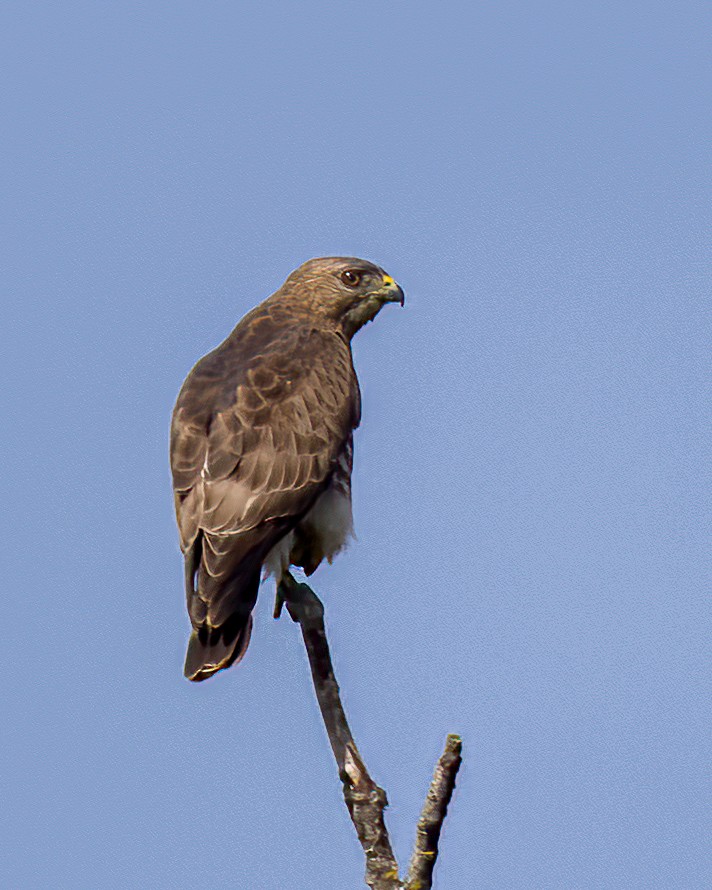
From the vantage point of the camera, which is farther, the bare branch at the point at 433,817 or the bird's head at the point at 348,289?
the bird's head at the point at 348,289

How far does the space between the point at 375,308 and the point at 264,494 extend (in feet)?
7.75

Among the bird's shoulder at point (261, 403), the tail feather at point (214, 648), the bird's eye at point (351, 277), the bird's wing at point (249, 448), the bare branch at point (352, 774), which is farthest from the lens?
the bird's eye at point (351, 277)

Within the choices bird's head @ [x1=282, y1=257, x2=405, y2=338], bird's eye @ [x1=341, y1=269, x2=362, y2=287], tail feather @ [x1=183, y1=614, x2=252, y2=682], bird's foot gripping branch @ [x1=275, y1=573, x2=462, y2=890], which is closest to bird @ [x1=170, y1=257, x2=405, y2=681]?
tail feather @ [x1=183, y1=614, x2=252, y2=682]

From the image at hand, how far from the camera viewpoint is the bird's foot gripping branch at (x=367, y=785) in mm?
5395

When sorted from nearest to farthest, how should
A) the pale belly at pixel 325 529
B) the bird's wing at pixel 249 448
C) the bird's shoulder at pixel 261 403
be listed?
1. the bird's wing at pixel 249 448
2. the bird's shoulder at pixel 261 403
3. the pale belly at pixel 325 529

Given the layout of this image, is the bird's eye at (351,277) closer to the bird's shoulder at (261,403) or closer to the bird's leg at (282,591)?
the bird's shoulder at (261,403)

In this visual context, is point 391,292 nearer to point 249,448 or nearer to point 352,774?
point 249,448

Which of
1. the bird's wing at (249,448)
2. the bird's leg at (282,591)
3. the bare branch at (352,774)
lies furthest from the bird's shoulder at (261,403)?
the bare branch at (352,774)

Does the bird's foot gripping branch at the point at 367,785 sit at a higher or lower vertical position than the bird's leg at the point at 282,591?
lower

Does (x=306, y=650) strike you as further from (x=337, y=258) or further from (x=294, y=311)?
(x=337, y=258)

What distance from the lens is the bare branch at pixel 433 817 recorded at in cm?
535

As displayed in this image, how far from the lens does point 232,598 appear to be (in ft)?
21.6

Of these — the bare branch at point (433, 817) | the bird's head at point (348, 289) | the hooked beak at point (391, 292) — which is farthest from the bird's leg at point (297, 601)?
the hooked beak at point (391, 292)

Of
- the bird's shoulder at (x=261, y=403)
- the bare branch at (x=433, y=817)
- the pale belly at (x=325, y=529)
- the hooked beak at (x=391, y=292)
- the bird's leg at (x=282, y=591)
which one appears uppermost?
the hooked beak at (x=391, y=292)
